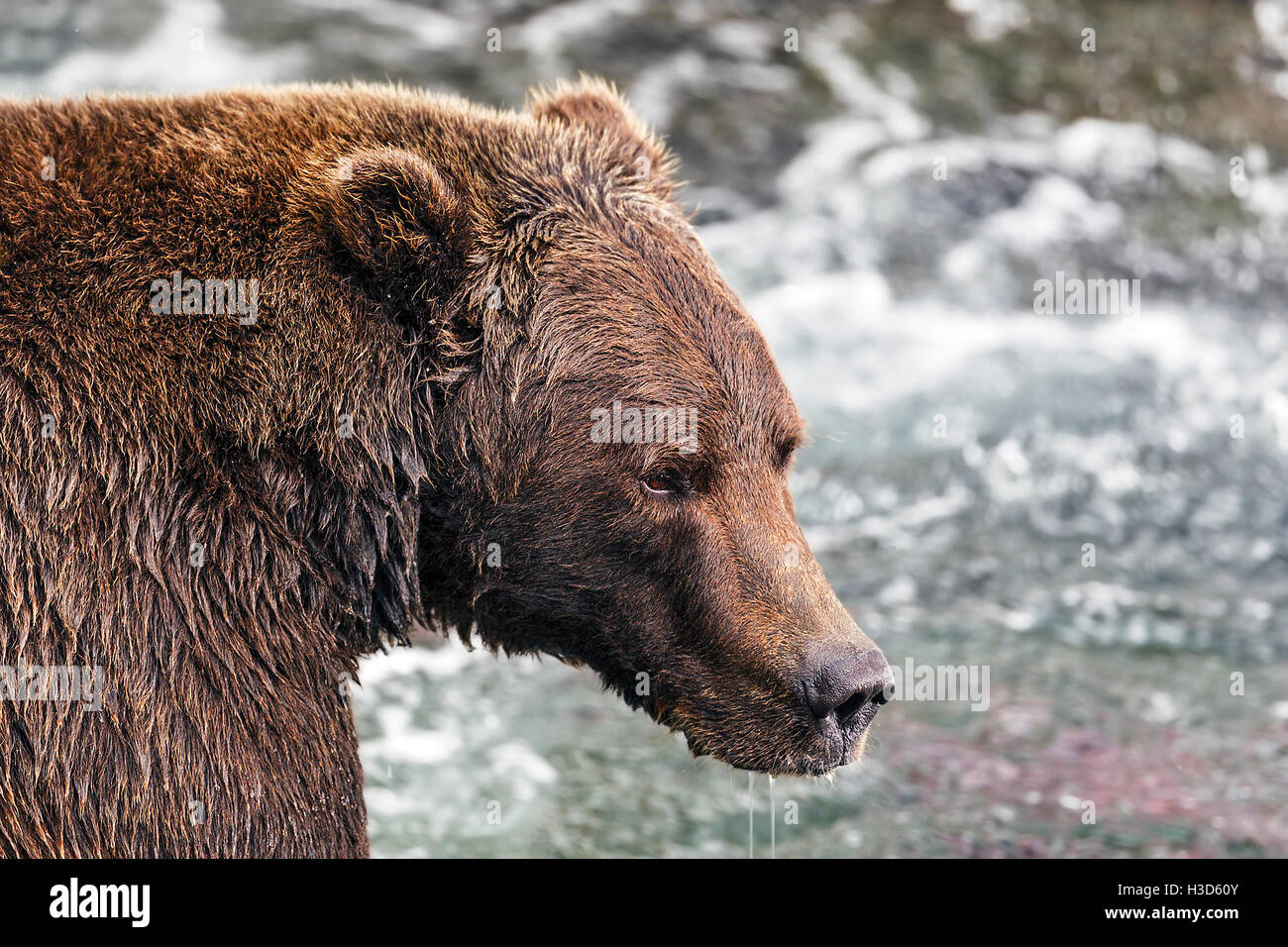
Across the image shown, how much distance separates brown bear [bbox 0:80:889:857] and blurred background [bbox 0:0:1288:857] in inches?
38.0

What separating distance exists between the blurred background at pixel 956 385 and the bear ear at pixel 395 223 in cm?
198

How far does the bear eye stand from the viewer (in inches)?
165

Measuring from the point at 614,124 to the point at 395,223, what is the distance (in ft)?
4.25

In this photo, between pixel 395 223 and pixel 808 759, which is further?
pixel 808 759

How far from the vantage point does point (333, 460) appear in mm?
3922

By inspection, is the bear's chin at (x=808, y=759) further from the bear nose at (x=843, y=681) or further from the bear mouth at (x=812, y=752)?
the bear nose at (x=843, y=681)

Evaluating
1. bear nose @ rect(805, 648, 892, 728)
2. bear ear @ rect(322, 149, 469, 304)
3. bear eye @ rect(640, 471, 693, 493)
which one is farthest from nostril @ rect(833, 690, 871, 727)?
bear ear @ rect(322, 149, 469, 304)

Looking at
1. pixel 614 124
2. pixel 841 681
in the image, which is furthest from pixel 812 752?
pixel 614 124

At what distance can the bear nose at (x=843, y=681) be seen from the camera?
4059 mm

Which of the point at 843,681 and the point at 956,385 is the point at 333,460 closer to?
the point at 843,681

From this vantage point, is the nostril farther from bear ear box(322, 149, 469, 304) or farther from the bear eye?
bear ear box(322, 149, 469, 304)

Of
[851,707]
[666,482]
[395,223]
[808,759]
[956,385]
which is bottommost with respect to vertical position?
[808,759]

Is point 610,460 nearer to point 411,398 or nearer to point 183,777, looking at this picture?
point 411,398
